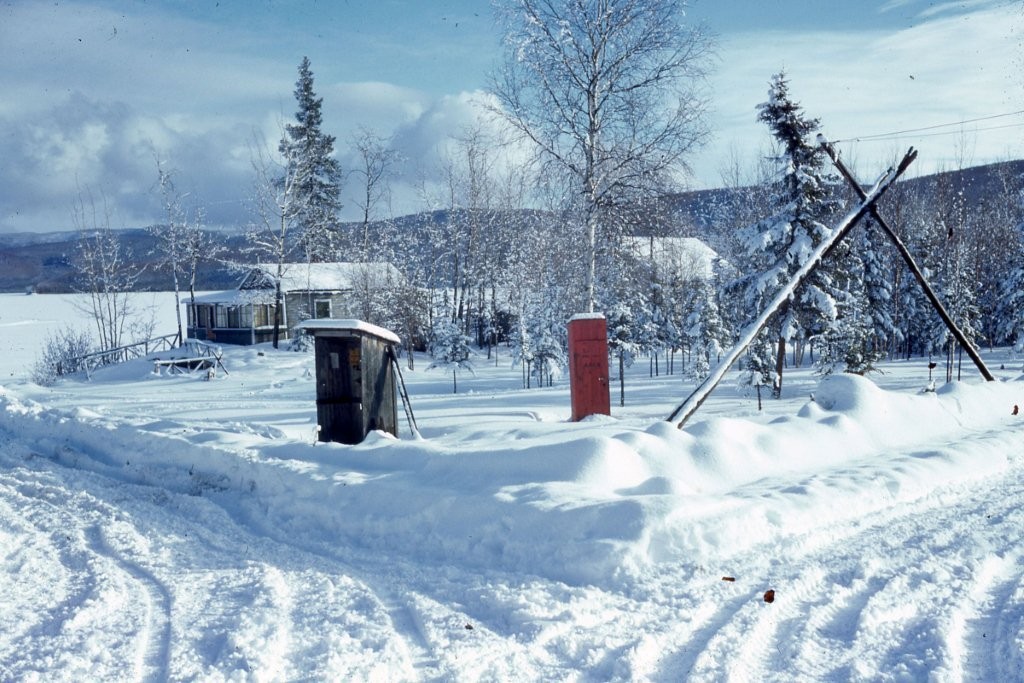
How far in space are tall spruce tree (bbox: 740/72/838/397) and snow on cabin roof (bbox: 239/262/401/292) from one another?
22.1m

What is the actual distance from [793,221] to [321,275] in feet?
97.2

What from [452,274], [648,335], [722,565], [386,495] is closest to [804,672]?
[722,565]

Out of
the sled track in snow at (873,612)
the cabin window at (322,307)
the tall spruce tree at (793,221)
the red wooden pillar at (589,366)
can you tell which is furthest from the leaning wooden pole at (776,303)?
the cabin window at (322,307)

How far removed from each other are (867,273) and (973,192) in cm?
4562

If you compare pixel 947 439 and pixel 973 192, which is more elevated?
pixel 973 192

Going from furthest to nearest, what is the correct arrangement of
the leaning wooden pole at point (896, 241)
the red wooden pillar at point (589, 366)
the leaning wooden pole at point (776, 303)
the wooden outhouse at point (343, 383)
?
the red wooden pillar at point (589, 366) < the leaning wooden pole at point (896, 241) < the wooden outhouse at point (343, 383) < the leaning wooden pole at point (776, 303)

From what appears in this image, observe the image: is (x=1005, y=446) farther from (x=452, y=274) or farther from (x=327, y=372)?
(x=452, y=274)

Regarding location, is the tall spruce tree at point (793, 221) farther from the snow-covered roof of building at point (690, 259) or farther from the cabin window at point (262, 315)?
the cabin window at point (262, 315)

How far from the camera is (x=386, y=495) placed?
618cm

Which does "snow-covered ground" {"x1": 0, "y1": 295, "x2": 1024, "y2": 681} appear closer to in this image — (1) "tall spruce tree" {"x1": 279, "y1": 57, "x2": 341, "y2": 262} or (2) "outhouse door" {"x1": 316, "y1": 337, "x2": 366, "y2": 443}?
(2) "outhouse door" {"x1": 316, "y1": 337, "x2": 366, "y2": 443}

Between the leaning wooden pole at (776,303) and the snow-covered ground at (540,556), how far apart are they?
1.04 meters

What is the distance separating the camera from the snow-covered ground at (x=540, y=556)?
3.67 m

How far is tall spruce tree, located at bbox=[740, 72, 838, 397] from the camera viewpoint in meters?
23.2

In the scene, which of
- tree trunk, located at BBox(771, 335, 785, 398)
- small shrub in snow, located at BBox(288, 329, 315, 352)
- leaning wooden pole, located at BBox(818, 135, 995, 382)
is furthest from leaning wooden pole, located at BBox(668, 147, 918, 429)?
small shrub in snow, located at BBox(288, 329, 315, 352)
